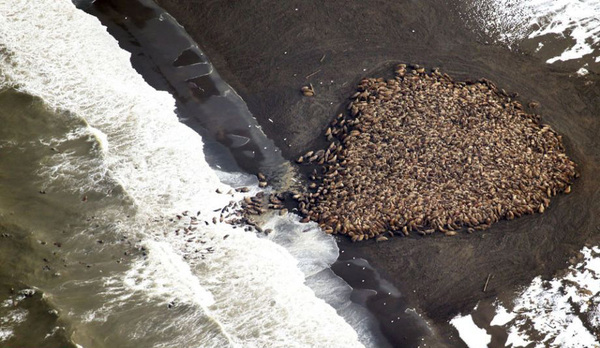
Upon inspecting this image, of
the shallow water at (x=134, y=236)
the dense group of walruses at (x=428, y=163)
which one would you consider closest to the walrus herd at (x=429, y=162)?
the dense group of walruses at (x=428, y=163)

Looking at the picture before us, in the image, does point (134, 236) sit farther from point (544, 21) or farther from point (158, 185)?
point (544, 21)

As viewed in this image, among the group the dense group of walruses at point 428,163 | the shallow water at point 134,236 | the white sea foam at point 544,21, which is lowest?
the shallow water at point 134,236

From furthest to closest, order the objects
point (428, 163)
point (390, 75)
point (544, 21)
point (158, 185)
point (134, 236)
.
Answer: point (544, 21), point (390, 75), point (428, 163), point (158, 185), point (134, 236)

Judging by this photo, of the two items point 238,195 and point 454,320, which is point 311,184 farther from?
point 454,320

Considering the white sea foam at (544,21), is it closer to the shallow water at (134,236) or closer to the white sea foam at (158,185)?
the shallow water at (134,236)

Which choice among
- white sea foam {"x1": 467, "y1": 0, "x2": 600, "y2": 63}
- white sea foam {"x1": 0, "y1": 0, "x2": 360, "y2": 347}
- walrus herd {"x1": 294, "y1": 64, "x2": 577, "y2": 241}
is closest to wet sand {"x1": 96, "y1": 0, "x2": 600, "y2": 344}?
walrus herd {"x1": 294, "y1": 64, "x2": 577, "y2": 241}

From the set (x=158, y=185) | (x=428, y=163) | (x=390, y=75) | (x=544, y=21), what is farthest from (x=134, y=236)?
(x=544, y=21)
